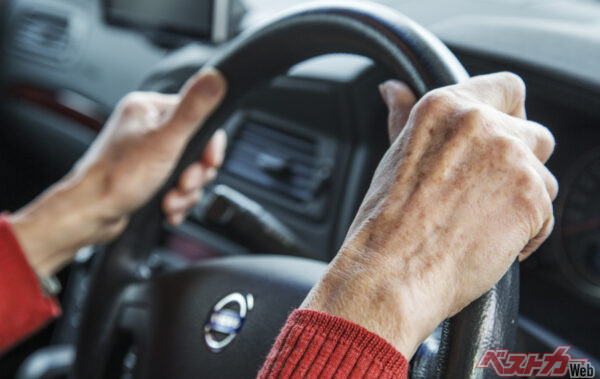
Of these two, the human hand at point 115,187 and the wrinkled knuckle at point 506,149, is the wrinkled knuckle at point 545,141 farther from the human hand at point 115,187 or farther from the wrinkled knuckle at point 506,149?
the human hand at point 115,187

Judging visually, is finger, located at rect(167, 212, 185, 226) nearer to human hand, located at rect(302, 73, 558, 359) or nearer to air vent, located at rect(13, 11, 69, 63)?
human hand, located at rect(302, 73, 558, 359)

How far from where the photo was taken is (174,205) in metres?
0.75

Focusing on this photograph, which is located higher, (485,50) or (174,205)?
(485,50)

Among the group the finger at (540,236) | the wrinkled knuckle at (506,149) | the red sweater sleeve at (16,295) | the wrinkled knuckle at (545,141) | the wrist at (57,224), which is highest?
the wrinkled knuckle at (506,149)

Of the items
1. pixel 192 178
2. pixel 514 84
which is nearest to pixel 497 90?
pixel 514 84

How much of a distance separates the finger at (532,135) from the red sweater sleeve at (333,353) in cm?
15

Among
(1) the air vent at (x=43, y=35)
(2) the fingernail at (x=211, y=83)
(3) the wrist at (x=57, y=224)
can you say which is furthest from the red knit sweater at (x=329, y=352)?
(1) the air vent at (x=43, y=35)

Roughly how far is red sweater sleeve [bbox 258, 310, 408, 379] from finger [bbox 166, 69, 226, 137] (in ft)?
1.00

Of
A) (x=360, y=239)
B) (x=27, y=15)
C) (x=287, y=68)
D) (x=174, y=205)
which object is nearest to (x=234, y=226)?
(x=174, y=205)

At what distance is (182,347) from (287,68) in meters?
0.27

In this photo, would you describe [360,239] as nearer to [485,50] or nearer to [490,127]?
[490,127]

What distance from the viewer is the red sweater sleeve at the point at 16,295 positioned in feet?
2.42

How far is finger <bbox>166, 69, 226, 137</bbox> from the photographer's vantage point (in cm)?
63

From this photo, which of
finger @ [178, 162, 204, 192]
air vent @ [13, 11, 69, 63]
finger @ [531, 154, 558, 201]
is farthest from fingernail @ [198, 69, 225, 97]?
air vent @ [13, 11, 69, 63]
